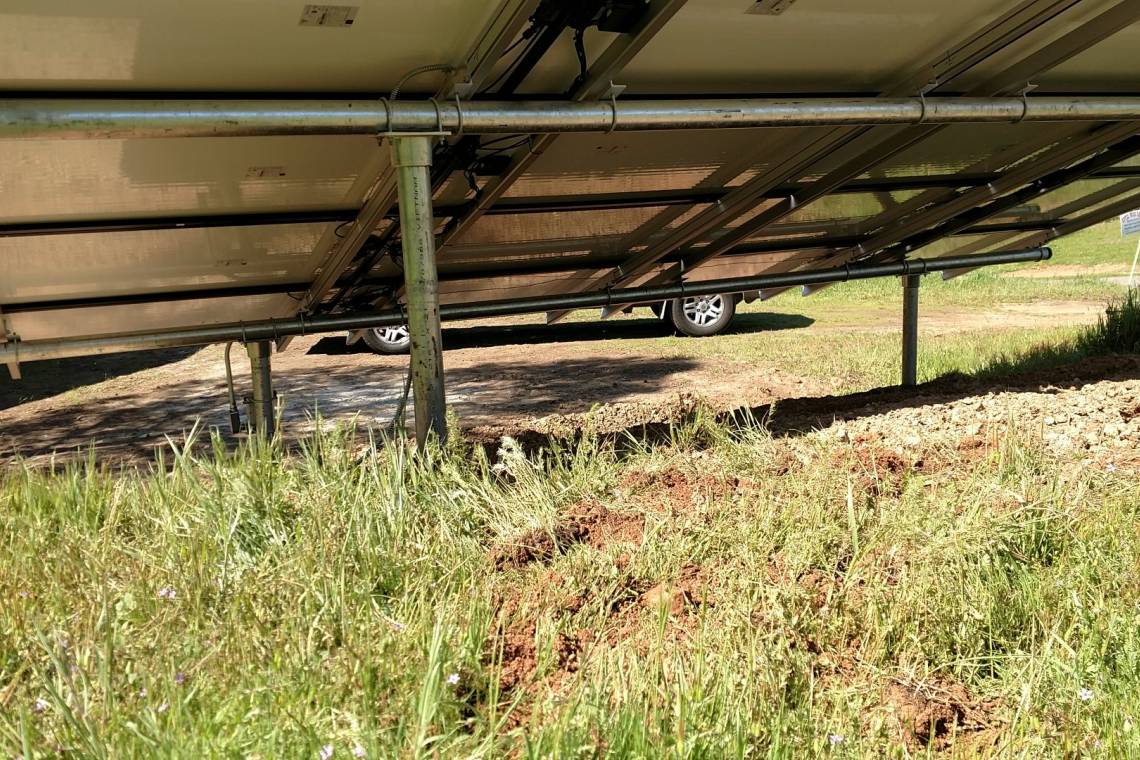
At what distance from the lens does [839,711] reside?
2.37 metres

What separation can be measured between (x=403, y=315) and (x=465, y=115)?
7.76 feet

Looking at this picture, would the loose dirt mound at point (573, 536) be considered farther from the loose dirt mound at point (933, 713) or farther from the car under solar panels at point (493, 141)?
the car under solar panels at point (493, 141)

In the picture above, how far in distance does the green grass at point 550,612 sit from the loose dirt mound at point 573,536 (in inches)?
1.7

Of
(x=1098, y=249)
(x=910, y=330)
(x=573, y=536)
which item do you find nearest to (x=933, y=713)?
(x=573, y=536)

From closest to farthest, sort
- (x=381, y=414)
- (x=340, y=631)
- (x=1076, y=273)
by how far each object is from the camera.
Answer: (x=340, y=631), (x=381, y=414), (x=1076, y=273)

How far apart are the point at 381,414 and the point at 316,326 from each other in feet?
10.5

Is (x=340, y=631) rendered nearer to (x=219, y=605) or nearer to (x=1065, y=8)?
(x=219, y=605)

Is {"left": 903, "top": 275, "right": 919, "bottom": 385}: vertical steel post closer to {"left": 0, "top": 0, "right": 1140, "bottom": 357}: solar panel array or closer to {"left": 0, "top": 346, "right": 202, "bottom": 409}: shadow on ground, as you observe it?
{"left": 0, "top": 0, "right": 1140, "bottom": 357}: solar panel array

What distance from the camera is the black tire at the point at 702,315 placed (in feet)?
47.6

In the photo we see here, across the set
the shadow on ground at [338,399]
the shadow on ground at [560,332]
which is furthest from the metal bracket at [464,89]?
the shadow on ground at [560,332]

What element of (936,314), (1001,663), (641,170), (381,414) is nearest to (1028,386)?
(641,170)

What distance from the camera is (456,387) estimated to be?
35.8 feet

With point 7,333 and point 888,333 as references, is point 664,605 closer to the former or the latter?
point 7,333

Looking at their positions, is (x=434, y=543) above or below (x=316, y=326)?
below
